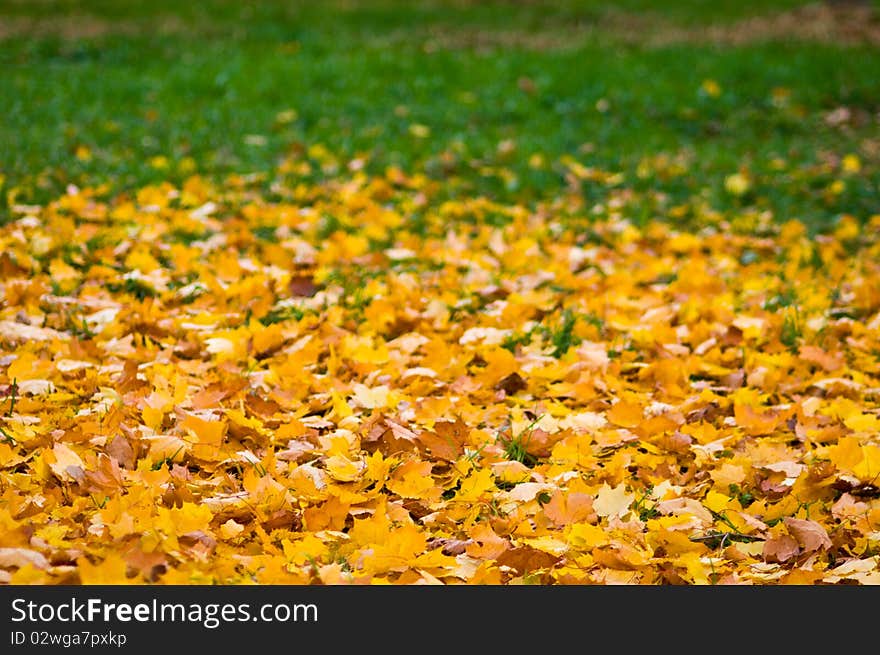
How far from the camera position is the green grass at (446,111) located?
6090 mm

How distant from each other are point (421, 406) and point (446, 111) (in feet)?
17.5

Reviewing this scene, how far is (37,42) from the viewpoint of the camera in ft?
35.3

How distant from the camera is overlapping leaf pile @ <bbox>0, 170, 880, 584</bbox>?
2.07m

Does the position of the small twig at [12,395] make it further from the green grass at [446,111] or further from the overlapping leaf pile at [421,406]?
the green grass at [446,111]

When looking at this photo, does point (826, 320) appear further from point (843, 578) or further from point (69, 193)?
point (69, 193)

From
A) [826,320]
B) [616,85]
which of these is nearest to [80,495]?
[826,320]

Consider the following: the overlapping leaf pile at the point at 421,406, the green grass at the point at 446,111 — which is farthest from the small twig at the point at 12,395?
the green grass at the point at 446,111

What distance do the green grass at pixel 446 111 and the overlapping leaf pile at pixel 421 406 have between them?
3.88 feet

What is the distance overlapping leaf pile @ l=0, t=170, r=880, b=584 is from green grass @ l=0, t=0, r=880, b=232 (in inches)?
46.6

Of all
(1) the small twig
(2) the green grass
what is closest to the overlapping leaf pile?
(1) the small twig

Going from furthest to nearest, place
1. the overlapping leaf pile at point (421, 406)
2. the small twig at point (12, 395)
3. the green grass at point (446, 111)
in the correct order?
1. the green grass at point (446, 111)
2. the small twig at point (12, 395)
3. the overlapping leaf pile at point (421, 406)

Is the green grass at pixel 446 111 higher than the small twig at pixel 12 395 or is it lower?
higher

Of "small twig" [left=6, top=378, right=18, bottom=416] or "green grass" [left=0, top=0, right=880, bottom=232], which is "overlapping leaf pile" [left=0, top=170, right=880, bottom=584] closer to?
"small twig" [left=6, top=378, right=18, bottom=416]

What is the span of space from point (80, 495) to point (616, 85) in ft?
23.9
